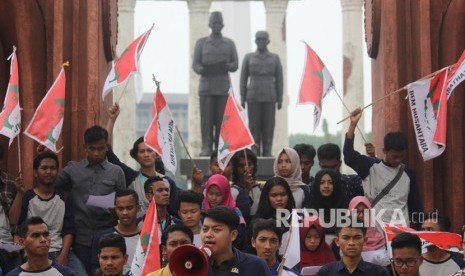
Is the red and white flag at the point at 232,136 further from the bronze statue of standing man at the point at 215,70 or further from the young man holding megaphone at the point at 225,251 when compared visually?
the bronze statue of standing man at the point at 215,70

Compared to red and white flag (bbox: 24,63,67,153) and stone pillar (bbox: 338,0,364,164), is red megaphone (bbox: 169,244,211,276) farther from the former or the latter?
stone pillar (bbox: 338,0,364,164)

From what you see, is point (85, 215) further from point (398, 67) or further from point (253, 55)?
point (253, 55)

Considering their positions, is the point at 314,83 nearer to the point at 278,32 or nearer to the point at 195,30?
the point at 195,30

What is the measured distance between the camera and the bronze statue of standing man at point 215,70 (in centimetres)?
3006

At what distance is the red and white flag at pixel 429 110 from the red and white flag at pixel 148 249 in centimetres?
394

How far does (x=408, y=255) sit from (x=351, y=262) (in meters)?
0.53

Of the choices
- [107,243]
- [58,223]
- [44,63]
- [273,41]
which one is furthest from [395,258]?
[273,41]

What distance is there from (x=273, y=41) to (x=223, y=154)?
27.0 metres

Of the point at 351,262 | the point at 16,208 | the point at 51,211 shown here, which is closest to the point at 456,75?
the point at 351,262

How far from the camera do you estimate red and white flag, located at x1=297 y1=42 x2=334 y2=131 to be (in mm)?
18828

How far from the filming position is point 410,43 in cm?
1958

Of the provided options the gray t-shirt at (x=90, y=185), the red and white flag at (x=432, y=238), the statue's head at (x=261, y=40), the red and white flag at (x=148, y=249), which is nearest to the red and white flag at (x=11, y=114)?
the gray t-shirt at (x=90, y=185)

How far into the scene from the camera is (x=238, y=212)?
53.7 ft

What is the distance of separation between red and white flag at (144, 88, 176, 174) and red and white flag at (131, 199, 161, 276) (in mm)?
2651
